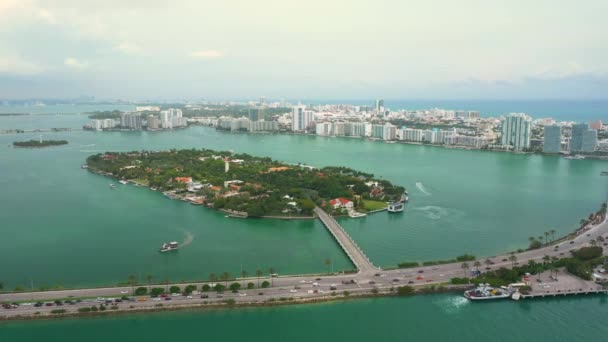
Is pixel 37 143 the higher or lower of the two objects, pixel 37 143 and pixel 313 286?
the higher

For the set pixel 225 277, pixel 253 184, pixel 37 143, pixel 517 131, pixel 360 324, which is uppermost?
pixel 517 131

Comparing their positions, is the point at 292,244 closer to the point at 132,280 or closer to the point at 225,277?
the point at 225,277

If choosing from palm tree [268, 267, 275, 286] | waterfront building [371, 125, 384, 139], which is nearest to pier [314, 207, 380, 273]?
palm tree [268, 267, 275, 286]

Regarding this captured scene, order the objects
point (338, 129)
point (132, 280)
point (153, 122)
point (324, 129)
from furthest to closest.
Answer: point (153, 122) → point (324, 129) → point (338, 129) → point (132, 280)

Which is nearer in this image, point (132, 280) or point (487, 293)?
point (487, 293)

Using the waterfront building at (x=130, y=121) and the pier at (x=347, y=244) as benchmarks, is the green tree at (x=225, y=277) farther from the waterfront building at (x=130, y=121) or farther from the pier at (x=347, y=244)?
the waterfront building at (x=130, y=121)

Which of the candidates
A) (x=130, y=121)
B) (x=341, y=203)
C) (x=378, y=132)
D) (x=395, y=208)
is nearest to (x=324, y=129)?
(x=378, y=132)

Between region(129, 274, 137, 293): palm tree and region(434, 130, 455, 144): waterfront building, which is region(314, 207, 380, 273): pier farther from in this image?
region(434, 130, 455, 144): waterfront building
